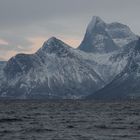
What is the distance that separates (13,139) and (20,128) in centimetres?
2402

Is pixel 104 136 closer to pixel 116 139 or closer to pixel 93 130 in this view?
pixel 116 139

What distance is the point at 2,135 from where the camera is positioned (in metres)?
104

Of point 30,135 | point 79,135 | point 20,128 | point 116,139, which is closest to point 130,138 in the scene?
point 116,139

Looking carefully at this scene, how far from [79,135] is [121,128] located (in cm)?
1764

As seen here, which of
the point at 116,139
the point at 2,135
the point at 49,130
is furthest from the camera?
the point at 49,130

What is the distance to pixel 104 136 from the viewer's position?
102 meters

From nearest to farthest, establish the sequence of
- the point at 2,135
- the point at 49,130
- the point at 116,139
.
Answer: the point at 116,139 < the point at 2,135 < the point at 49,130

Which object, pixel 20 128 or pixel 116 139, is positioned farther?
pixel 20 128

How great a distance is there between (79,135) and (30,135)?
8537mm

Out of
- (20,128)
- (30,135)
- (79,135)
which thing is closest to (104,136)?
(79,135)

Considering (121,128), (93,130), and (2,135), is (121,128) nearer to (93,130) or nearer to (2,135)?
(93,130)

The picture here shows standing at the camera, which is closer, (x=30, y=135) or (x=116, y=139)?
(x=116, y=139)

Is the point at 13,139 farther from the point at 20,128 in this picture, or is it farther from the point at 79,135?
the point at 20,128

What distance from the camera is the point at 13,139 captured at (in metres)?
97.5
